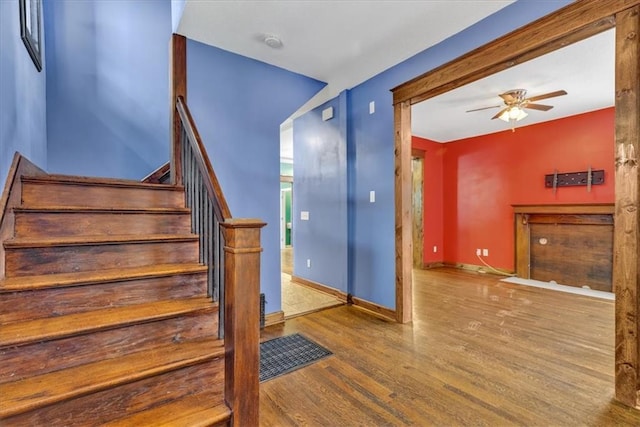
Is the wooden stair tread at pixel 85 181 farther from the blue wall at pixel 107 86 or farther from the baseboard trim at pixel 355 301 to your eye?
the baseboard trim at pixel 355 301

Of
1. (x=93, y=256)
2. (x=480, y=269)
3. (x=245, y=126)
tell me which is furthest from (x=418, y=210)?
(x=93, y=256)

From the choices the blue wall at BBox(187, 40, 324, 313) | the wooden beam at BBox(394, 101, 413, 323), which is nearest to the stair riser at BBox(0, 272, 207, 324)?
the blue wall at BBox(187, 40, 324, 313)

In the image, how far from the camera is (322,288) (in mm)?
4145

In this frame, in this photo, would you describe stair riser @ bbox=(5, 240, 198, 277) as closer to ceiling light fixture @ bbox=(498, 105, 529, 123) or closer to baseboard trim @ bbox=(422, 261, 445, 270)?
ceiling light fixture @ bbox=(498, 105, 529, 123)

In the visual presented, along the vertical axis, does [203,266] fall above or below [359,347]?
above

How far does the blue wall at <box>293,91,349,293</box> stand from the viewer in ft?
12.4

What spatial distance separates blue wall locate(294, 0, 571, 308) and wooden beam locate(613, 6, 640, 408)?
1.10 m

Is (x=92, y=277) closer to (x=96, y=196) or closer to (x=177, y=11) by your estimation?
(x=96, y=196)

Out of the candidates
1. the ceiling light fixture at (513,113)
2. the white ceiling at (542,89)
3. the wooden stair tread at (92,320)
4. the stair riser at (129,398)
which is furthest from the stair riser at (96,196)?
the ceiling light fixture at (513,113)

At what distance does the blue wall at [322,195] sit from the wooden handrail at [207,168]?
194 cm

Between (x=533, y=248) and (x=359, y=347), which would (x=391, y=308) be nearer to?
(x=359, y=347)

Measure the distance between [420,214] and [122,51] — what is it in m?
5.29

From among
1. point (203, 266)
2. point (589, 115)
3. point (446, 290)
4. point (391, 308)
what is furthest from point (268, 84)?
point (589, 115)

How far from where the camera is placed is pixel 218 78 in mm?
2896
